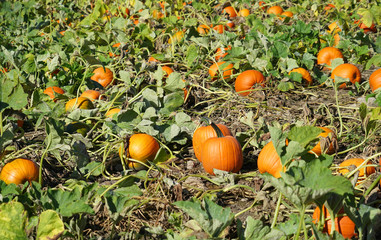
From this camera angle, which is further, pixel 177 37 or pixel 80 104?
pixel 177 37

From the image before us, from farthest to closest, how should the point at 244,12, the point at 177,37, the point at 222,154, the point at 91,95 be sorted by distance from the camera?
1. the point at 244,12
2. the point at 177,37
3. the point at 91,95
4. the point at 222,154

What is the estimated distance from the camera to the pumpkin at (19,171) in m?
2.56

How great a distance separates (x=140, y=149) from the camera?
2924 mm

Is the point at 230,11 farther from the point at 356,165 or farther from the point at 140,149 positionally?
the point at 356,165

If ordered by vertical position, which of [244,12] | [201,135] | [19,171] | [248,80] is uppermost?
[19,171]

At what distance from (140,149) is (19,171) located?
28.3 inches

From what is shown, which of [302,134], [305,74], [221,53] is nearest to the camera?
[302,134]

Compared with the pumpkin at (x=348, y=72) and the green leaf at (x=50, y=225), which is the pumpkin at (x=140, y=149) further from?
the pumpkin at (x=348, y=72)

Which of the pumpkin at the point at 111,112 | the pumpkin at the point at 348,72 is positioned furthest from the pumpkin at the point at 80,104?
the pumpkin at the point at 348,72

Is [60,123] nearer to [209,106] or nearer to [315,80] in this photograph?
[209,106]

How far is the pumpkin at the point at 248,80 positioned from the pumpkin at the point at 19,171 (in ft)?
6.40

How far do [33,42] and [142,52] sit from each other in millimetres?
1217

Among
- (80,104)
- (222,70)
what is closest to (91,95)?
(80,104)

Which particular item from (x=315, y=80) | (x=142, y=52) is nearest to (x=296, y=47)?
(x=315, y=80)
